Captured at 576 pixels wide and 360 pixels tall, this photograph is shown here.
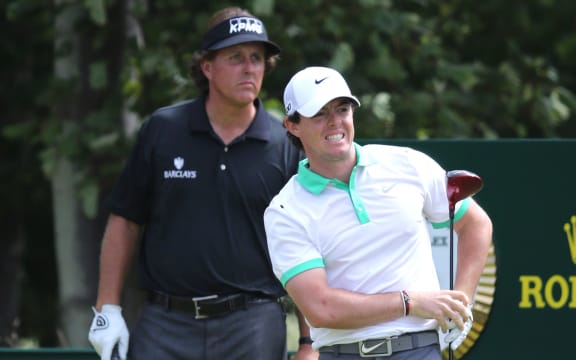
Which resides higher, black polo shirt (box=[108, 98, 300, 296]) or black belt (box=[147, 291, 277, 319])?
black polo shirt (box=[108, 98, 300, 296])

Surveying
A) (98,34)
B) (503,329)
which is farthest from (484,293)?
(98,34)

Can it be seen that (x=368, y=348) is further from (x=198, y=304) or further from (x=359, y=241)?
(x=198, y=304)

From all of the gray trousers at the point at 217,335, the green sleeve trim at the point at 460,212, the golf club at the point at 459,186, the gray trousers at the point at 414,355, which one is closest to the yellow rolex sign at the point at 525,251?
the gray trousers at the point at 217,335

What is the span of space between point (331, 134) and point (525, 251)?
1.63m

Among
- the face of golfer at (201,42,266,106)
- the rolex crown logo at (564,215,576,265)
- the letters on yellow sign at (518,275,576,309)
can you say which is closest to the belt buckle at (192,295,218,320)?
the face of golfer at (201,42,266,106)

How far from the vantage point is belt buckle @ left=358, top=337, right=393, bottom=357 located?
424 centimetres

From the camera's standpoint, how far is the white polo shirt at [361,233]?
4273mm

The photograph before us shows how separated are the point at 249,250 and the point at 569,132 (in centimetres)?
744

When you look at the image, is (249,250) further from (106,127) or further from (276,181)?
(106,127)

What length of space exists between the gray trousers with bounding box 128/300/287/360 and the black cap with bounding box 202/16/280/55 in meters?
1.09

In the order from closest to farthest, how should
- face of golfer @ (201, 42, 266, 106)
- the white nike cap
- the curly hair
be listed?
the white nike cap, face of golfer @ (201, 42, 266, 106), the curly hair

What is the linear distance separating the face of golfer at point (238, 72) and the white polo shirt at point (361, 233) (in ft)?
3.32

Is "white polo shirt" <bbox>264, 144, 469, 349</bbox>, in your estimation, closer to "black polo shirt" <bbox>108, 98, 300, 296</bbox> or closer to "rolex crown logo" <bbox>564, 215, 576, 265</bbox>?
"black polo shirt" <bbox>108, 98, 300, 296</bbox>

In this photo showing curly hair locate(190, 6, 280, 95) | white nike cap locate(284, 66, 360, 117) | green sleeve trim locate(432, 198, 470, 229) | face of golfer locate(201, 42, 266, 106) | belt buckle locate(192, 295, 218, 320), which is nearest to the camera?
white nike cap locate(284, 66, 360, 117)
